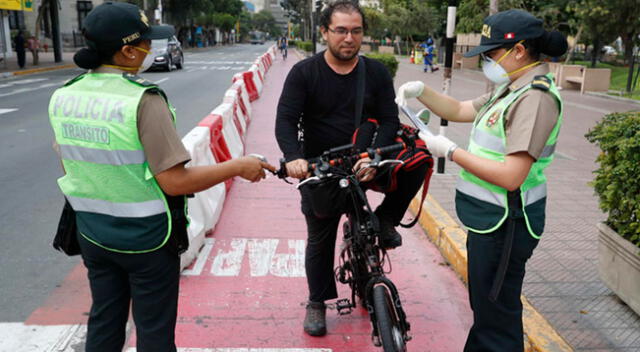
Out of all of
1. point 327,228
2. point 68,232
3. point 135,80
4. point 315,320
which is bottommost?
point 315,320

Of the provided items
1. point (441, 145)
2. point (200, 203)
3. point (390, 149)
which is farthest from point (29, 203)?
point (441, 145)

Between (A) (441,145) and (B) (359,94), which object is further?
(B) (359,94)

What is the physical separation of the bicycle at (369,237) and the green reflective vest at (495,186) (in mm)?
465

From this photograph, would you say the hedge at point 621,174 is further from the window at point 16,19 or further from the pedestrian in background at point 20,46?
the window at point 16,19

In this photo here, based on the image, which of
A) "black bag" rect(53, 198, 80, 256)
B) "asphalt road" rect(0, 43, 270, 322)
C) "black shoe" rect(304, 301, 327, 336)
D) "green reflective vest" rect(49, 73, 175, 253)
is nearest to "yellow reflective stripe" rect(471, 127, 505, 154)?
"green reflective vest" rect(49, 73, 175, 253)

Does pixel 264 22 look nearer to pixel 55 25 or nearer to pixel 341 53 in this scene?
pixel 55 25

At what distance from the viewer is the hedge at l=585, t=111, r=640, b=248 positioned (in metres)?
3.59

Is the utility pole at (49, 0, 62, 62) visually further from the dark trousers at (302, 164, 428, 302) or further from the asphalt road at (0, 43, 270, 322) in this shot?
the dark trousers at (302, 164, 428, 302)

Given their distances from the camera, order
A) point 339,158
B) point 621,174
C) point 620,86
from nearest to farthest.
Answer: point 339,158
point 621,174
point 620,86

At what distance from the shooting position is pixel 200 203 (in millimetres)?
5023

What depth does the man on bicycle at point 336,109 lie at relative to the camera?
10.2 feet

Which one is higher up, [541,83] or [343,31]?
[343,31]

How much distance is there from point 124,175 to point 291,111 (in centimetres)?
118

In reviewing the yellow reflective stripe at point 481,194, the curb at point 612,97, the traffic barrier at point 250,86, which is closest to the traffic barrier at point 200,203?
the yellow reflective stripe at point 481,194
